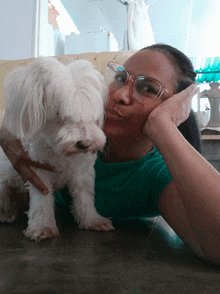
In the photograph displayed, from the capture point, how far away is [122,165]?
853 millimetres

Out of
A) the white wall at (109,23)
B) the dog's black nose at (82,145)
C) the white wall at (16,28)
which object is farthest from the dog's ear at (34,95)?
the white wall at (16,28)

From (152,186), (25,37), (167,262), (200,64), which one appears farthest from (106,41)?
(167,262)

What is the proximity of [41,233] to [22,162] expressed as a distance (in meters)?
0.21

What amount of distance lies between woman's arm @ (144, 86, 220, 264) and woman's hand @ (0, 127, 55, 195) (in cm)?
34

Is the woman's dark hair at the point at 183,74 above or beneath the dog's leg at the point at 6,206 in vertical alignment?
above

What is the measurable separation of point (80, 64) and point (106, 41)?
3.20 m

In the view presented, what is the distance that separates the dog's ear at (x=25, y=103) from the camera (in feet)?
2.08

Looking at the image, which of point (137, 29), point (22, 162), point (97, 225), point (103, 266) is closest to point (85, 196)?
point (97, 225)

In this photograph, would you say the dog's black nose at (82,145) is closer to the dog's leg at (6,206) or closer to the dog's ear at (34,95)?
the dog's ear at (34,95)

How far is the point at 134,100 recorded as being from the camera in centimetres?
79

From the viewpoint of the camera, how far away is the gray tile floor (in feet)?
1.38

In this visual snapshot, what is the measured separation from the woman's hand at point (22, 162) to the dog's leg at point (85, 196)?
9 cm

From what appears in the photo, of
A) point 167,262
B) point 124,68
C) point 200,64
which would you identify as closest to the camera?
point 167,262

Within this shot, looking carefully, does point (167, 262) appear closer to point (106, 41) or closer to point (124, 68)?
point (124, 68)
